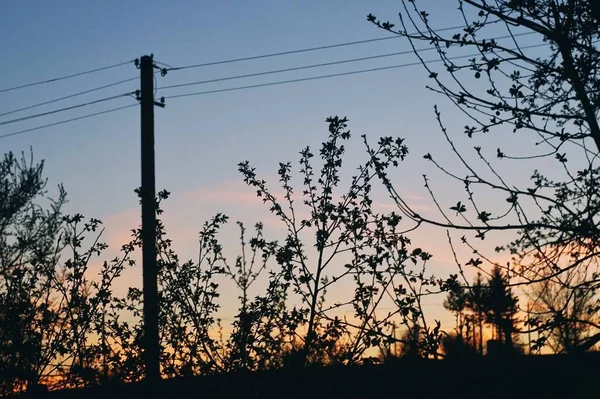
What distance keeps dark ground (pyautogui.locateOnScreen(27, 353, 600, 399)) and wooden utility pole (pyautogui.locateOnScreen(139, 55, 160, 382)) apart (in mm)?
372

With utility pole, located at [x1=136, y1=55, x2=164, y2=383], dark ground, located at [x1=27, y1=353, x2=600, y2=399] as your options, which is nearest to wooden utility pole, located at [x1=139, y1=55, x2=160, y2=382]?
utility pole, located at [x1=136, y1=55, x2=164, y2=383]

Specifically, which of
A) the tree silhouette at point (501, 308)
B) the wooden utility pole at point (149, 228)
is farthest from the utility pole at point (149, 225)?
the tree silhouette at point (501, 308)

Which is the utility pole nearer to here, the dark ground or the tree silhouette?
the dark ground

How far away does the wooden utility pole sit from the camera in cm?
779

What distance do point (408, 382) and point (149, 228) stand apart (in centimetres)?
402

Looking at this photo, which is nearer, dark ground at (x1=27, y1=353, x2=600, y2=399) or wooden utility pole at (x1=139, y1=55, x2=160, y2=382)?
dark ground at (x1=27, y1=353, x2=600, y2=399)

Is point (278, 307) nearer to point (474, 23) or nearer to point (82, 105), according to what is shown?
point (474, 23)

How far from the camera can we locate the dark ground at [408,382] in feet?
18.3

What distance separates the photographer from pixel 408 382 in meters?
6.37

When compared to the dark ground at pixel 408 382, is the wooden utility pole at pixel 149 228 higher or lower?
higher

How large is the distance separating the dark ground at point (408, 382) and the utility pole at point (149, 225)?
37 centimetres

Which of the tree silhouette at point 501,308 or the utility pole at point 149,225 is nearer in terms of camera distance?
the tree silhouette at point 501,308

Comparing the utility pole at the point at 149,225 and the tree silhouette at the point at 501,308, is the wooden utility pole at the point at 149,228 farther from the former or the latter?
the tree silhouette at the point at 501,308

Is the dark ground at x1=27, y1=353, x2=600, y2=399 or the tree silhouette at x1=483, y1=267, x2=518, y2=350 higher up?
the tree silhouette at x1=483, y1=267, x2=518, y2=350
